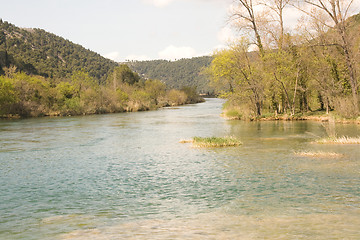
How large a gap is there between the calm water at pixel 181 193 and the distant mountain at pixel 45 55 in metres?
80.8

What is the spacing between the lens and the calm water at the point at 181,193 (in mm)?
9648

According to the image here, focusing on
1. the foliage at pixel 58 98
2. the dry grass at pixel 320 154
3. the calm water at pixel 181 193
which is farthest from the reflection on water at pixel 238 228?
the foliage at pixel 58 98

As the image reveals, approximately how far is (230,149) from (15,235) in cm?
1703

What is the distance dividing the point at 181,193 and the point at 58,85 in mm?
65716

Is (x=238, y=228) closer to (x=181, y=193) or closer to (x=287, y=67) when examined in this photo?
(x=181, y=193)

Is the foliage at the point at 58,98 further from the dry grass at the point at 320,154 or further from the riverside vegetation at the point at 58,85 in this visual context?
the dry grass at the point at 320,154

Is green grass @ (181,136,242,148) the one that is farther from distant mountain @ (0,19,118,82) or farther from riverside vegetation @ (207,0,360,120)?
distant mountain @ (0,19,118,82)

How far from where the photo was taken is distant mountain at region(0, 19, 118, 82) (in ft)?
362

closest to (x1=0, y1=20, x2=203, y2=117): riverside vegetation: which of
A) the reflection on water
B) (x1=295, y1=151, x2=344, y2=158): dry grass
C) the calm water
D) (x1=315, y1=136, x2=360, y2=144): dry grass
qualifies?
the calm water

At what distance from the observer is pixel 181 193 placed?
13719 mm

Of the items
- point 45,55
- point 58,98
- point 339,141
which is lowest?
point 339,141

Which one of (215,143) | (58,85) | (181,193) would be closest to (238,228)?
(181,193)

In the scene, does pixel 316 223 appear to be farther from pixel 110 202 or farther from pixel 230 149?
pixel 230 149

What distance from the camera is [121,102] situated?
84.6 metres
